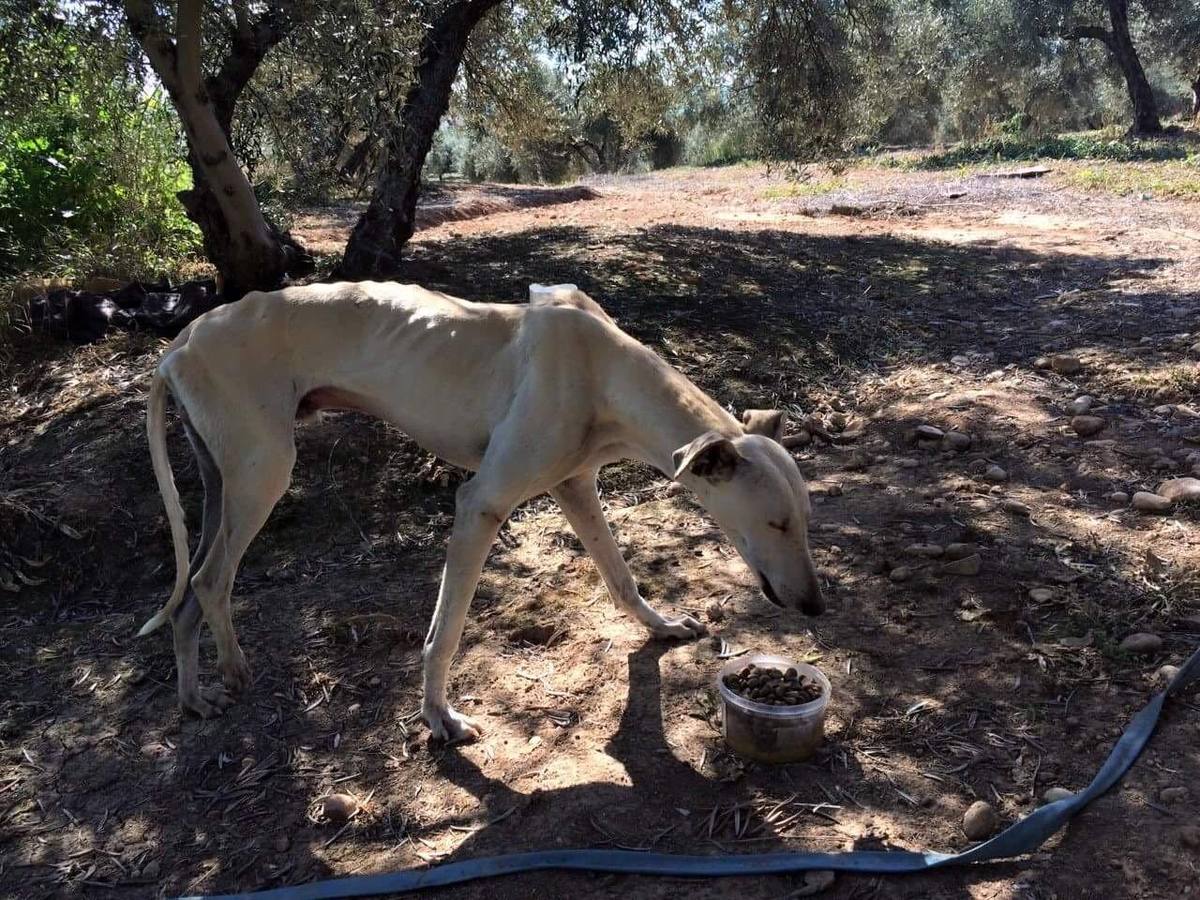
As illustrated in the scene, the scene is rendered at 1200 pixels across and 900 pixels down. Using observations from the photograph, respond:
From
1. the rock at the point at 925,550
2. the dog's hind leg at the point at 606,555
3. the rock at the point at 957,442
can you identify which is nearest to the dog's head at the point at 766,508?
the dog's hind leg at the point at 606,555

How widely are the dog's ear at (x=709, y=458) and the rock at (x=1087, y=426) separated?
3171mm

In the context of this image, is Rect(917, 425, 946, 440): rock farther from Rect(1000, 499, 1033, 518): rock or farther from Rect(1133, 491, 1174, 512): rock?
Rect(1133, 491, 1174, 512): rock

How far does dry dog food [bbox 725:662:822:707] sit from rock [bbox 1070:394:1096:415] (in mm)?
3258

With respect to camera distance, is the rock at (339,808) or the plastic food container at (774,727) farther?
the rock at (339,808)

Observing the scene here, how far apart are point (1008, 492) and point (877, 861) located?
2.69 m

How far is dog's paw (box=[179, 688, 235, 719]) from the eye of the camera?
3.83m

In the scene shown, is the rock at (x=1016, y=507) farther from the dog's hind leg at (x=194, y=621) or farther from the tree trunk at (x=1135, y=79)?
the tree trunk at (x=1135, y=79)

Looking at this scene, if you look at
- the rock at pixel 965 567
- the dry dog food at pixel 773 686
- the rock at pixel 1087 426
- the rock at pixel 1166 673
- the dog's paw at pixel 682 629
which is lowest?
the dog's paw at pixel 682 629

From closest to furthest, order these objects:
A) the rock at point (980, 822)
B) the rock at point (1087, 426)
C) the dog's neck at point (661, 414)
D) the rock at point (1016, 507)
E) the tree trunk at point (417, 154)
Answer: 1. the rock at point (980, 822)
2. the dog's neck at point (661, 414)
3. the rock at point (1016, 507)
4. the rock at point (1087, 426)
5. the tree trunk at point (417, 154)

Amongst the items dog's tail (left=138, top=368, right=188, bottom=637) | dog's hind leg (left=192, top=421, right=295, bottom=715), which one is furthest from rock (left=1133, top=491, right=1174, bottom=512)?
dog's tail (left=138, top=368, right=188, bottom=637)

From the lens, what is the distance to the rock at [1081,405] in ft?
18.0

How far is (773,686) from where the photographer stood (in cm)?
322

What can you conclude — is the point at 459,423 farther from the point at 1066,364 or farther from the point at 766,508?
the point at 1066,364

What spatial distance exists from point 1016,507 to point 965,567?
27.8 inches
